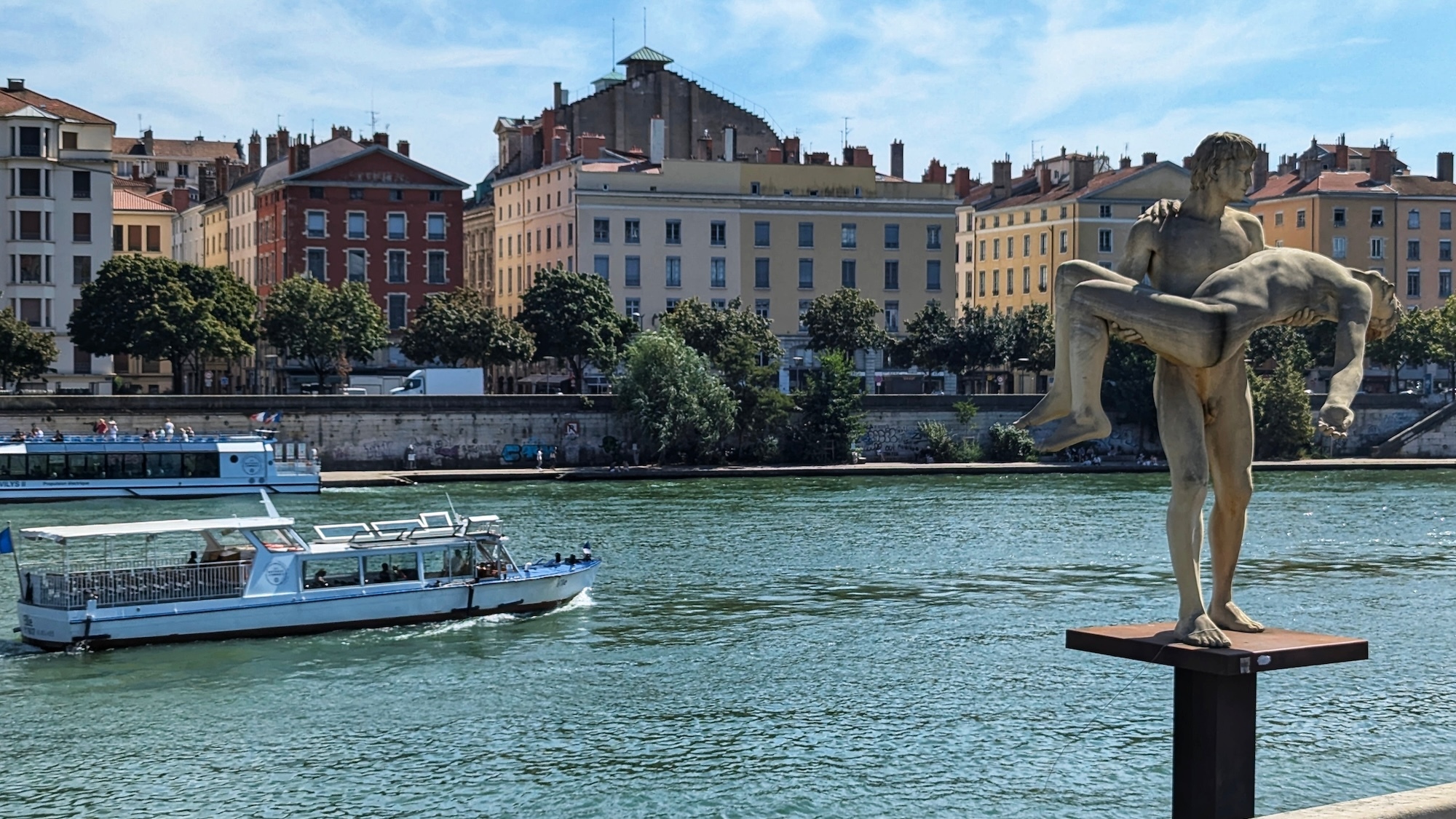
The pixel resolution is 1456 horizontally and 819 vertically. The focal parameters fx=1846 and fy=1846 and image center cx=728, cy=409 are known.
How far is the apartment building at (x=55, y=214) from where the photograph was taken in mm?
73688

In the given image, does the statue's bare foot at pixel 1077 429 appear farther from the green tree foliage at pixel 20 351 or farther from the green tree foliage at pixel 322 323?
the green tree foliage at pixel 322 323

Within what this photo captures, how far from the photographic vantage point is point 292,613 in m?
30.7

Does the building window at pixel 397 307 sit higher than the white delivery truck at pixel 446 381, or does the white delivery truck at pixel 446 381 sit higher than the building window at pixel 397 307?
the building window at pixel 397 307

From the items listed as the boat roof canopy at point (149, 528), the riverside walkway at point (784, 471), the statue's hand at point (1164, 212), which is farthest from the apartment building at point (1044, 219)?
the statue's hand at point (1164, 212)

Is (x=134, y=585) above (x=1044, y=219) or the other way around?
the other way around

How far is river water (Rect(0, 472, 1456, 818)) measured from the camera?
20125mm

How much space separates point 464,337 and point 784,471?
16057 millimetres

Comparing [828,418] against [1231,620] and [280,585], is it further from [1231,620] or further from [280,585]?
[1231,620]

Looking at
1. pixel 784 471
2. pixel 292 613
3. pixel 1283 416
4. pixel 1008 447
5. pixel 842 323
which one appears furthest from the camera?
pixel 842 323

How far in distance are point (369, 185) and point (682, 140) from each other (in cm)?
1665

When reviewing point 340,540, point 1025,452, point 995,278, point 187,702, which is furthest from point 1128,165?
point 187,702

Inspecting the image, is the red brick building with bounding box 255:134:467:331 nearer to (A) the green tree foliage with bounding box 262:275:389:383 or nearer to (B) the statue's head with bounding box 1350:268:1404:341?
(A) the green tree foliage with bounding box 262:275:389:383

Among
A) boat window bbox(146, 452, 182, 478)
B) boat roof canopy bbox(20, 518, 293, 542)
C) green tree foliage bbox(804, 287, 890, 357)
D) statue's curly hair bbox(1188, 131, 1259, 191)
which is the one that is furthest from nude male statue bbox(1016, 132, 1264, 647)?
green tree foliage bbox(804, 287, 890, 357)

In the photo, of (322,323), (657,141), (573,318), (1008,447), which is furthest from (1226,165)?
(657,141)
